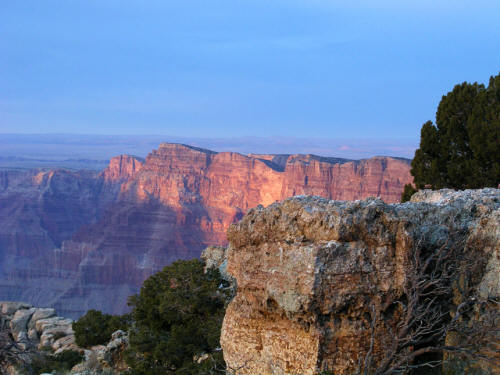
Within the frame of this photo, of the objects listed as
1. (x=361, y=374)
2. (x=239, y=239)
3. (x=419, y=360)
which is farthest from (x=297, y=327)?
(x=419, y=360)

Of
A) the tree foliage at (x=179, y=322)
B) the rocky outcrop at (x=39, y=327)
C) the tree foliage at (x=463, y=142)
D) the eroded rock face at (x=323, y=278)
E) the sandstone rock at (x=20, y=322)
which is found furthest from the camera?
the sandstone rock at (x=20, y=322)

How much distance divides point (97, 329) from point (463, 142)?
16365 mm

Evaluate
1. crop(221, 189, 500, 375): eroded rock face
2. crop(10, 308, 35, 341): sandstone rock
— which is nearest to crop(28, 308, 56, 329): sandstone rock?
crop(10, 308, 35, 341): sandstone rock

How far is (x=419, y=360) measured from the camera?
8695 millimetres

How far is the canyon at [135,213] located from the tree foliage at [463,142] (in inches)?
2696

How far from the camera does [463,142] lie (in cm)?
2122

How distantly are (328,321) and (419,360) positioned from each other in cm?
213

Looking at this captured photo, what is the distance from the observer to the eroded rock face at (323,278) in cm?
761

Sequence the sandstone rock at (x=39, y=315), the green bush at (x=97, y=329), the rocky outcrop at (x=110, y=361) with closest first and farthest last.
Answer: the rocky outcrop at (x=110, y=361)
the green bush at (x=97, y=329)
the sandstone rock at (x=39, y=315)

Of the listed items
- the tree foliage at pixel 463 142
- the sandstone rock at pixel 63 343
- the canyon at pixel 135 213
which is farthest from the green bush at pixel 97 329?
the canyon at pixel 135 213

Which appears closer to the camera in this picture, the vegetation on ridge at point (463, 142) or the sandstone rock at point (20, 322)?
the vegetation on ridge at point (463, 142)

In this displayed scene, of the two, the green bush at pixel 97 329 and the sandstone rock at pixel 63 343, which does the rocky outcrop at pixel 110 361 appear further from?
the sandstone rock at pixel 63 343

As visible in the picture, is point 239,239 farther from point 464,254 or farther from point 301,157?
point 301,157

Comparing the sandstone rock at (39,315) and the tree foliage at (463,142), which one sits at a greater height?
the tree foliage at (463,142)
